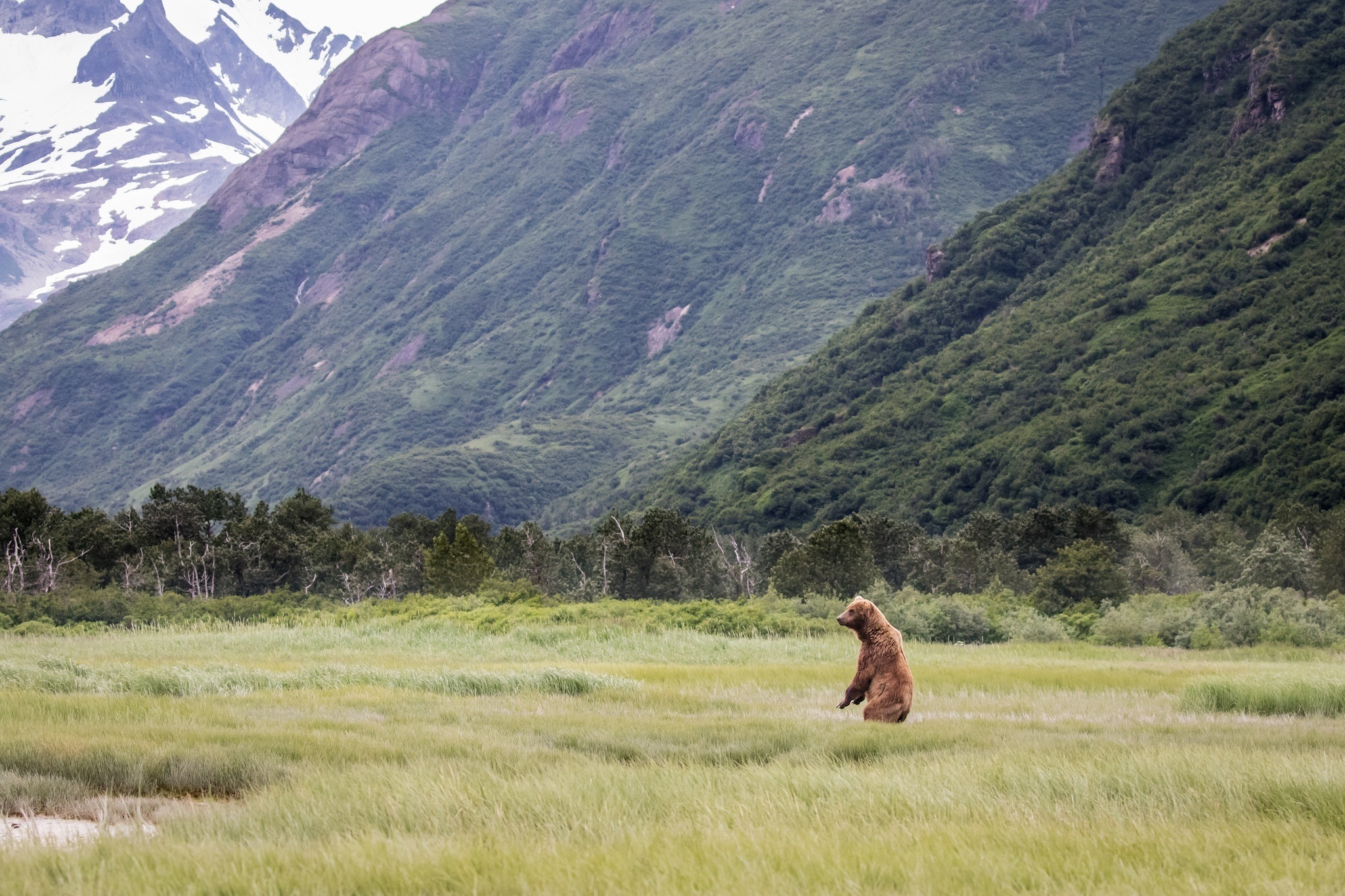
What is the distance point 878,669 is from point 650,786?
493 centimetres

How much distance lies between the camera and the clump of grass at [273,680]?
1545 centimetres

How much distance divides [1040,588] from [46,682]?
34.4 metres

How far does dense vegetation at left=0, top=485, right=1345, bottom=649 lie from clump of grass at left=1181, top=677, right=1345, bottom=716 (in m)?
15.5

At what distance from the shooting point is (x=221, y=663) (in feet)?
66.4

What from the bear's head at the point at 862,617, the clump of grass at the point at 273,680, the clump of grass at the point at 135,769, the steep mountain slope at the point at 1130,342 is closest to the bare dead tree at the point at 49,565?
the clump of grass at the point at 273,680

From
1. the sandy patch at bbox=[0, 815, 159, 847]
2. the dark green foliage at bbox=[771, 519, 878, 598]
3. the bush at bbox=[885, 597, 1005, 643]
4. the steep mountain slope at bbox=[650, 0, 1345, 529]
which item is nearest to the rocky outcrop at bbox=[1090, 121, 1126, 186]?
the steep mountain slope at bbox=[650, 0, 1345, 529]

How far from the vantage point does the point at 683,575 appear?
5247 centimetres

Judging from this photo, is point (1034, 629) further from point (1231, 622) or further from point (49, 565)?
point (49, 565)

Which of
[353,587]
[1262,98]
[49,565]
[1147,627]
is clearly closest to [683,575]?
[353,587]

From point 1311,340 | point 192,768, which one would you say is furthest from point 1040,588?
point 1311,340

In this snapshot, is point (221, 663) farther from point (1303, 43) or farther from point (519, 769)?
point (1303, 43)

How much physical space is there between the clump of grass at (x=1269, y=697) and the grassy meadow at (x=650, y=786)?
56 mm

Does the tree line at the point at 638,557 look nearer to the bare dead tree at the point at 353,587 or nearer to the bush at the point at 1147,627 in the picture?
the bare dead tree at the point at 353,587

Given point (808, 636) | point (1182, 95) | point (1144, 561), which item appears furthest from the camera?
point (1182, 95)
